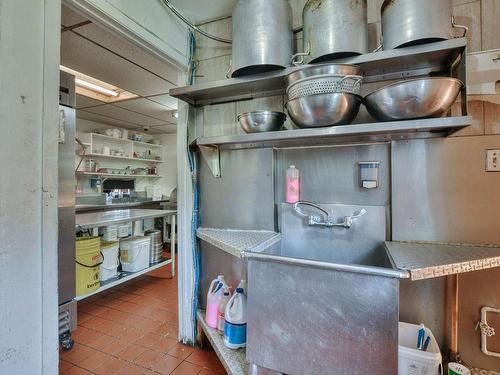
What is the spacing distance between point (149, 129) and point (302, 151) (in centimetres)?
434

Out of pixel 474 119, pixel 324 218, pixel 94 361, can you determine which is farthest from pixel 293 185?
pixel 94 361

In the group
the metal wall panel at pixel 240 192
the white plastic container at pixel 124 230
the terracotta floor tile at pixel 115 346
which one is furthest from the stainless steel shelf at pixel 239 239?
the white plastic container at pixel 124 230

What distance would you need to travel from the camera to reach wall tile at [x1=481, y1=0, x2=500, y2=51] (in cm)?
131

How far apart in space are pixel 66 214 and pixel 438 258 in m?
2.15

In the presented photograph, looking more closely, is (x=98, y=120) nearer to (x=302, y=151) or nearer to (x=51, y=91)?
(x=51, y=91)

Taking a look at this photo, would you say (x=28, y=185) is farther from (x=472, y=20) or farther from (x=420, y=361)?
(x=472, y=20)

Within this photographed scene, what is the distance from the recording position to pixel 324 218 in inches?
62.1

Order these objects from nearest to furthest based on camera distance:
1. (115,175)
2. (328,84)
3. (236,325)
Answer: (328,84) < (236,325) < (115,175)

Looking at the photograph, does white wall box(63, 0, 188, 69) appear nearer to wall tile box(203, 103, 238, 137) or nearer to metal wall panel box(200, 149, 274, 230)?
wall tile box(203, 103, 238, 137)

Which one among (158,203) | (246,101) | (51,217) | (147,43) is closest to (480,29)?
(246,101)

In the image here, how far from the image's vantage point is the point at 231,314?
148cm

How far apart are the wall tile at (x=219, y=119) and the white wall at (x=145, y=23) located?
377 mm

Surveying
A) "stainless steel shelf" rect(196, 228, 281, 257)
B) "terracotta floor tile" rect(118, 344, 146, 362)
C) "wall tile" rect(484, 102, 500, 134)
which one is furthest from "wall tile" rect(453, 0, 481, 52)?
"terracotta floor tile" rect(118, 344, 146, 362)

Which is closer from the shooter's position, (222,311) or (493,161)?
(493,161)
